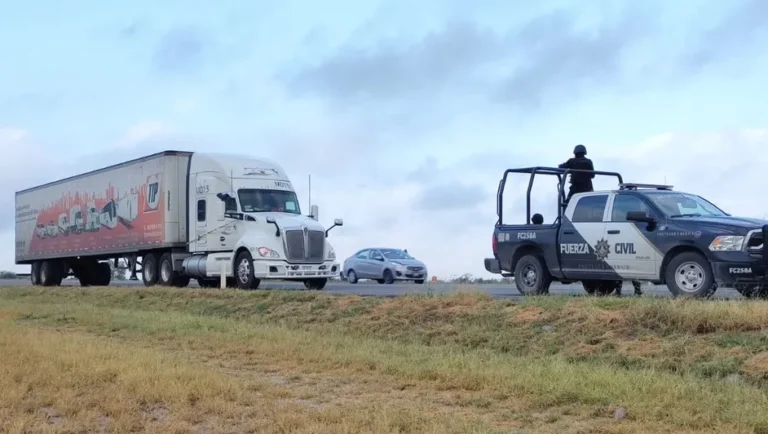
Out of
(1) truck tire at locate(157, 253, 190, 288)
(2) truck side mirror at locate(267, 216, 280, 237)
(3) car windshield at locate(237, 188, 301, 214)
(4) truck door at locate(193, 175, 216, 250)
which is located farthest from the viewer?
(1) truck tire at locate(157, 253, 190, 288)

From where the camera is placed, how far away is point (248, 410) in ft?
24.0

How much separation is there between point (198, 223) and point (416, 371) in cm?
1593

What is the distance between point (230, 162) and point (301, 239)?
352cm

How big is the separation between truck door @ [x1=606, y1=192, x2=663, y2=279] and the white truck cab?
31.5ft

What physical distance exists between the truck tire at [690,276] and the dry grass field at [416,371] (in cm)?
174

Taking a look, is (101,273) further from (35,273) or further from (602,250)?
(602,250)

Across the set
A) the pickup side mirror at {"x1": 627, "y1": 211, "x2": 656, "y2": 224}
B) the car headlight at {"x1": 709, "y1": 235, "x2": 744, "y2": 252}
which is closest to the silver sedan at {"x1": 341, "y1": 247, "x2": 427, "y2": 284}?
the pickup side mirror at {"x1": 627, "y1": 211, "x2": 656, "y2": 224}

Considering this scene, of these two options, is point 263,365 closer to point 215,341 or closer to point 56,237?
point 215,341

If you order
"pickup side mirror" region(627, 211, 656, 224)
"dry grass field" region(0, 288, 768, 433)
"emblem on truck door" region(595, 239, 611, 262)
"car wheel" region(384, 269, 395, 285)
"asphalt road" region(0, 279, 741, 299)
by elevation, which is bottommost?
"dry grass field" region(0, 288, 768, 433)

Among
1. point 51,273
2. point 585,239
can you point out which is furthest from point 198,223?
point 585,239

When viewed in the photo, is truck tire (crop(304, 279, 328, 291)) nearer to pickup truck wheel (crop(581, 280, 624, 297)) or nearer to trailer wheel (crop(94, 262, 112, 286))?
pickup truck wheel (crop(581, 280, 624, 297))

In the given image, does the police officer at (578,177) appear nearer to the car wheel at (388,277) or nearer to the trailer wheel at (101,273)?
the car wheel at (388,277)

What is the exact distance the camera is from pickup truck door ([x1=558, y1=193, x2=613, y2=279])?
46.0ft

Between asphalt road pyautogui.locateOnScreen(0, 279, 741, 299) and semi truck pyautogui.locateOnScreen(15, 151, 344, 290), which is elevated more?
semi truck pyautogui.locateOnScreen(15, 151, 344, 290)
